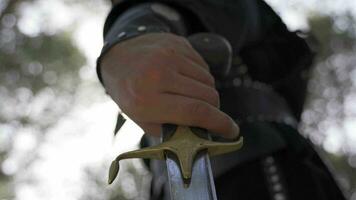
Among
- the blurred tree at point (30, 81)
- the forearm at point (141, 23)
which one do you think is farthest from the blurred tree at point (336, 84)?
the forearm at point (141, 23)

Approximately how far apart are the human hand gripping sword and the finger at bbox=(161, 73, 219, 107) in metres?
0.05

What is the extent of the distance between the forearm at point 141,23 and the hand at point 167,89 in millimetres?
65

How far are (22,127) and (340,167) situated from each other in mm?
3331

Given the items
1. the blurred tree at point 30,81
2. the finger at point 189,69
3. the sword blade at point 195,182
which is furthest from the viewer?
the blurred tree at point 30,81

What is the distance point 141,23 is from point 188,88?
7.7 inches

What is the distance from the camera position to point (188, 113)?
876 millimetres

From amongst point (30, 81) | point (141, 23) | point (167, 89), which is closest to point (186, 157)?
point (167, 89)

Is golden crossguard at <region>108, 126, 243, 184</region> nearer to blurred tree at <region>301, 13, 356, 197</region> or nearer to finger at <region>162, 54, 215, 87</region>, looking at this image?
finger at <region>162, 54, 215, 87</region>

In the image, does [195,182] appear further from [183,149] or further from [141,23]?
[141,23]

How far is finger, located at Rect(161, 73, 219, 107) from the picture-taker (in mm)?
898

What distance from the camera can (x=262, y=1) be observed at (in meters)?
1.42

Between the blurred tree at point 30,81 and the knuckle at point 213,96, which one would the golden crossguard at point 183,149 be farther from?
the blurred tree at point 30,81

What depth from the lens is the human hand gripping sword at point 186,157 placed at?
31.7 inches

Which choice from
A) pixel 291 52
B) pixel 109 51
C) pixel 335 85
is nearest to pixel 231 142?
pixel 109 51
